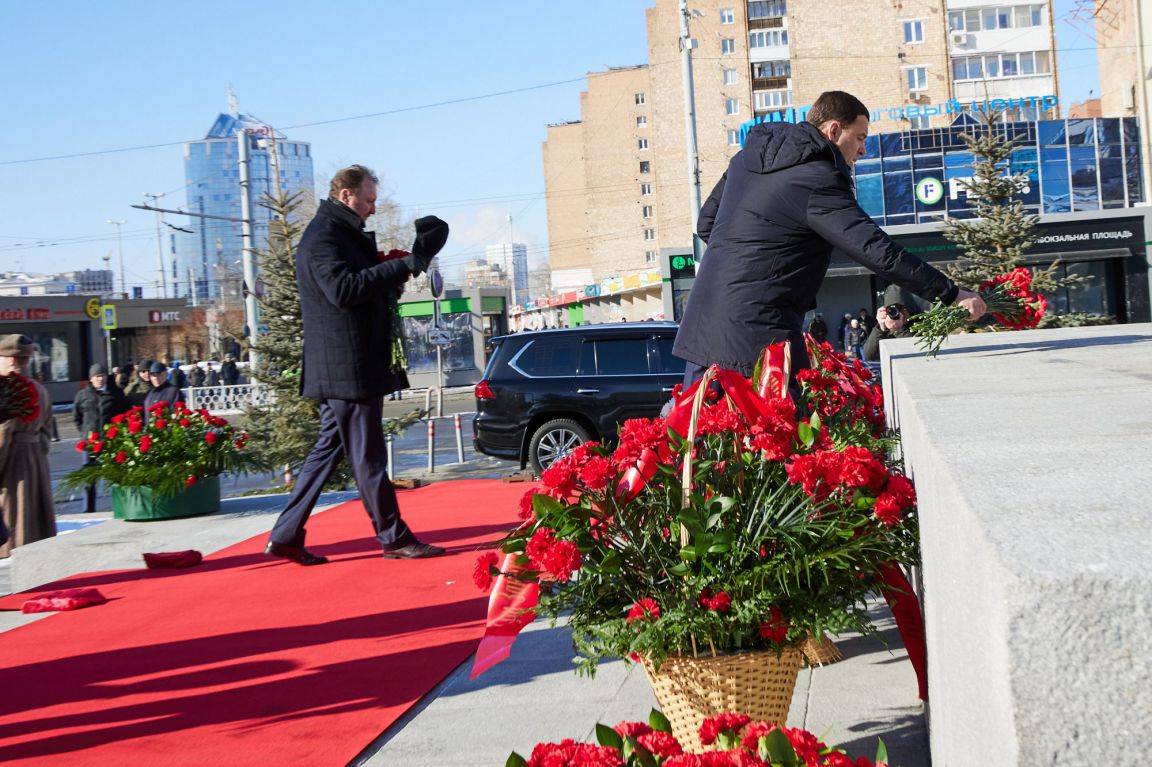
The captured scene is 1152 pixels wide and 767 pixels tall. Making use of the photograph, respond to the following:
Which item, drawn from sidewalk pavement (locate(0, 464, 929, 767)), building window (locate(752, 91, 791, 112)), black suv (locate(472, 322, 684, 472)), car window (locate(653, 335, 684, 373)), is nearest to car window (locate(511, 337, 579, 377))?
black suv (locate(472, 322, 684, 472))

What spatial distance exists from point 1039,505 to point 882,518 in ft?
4.77

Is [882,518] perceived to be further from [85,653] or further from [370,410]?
[370,410]

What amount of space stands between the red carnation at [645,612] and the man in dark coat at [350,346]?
146 inches

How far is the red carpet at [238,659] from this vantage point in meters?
3.80

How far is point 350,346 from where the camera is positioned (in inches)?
253

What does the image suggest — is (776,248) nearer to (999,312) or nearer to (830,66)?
(999,312)

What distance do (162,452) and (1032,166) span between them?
55628 millimetres

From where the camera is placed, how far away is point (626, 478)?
3.06 metres

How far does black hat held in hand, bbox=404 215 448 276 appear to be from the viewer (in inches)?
246

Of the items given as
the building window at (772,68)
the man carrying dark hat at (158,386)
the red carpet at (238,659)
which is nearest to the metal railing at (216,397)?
the man carrying dark hat at (158,386)

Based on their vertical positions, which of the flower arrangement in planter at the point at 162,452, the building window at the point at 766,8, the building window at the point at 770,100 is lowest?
the flower arrangement in planter at the point at 162,452

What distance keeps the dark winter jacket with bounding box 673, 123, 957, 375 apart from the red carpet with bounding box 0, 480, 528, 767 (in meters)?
1.65

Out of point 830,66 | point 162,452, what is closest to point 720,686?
point 162,452

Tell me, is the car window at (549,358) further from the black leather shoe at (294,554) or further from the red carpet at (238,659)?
the black leather shoe at (294,554)
